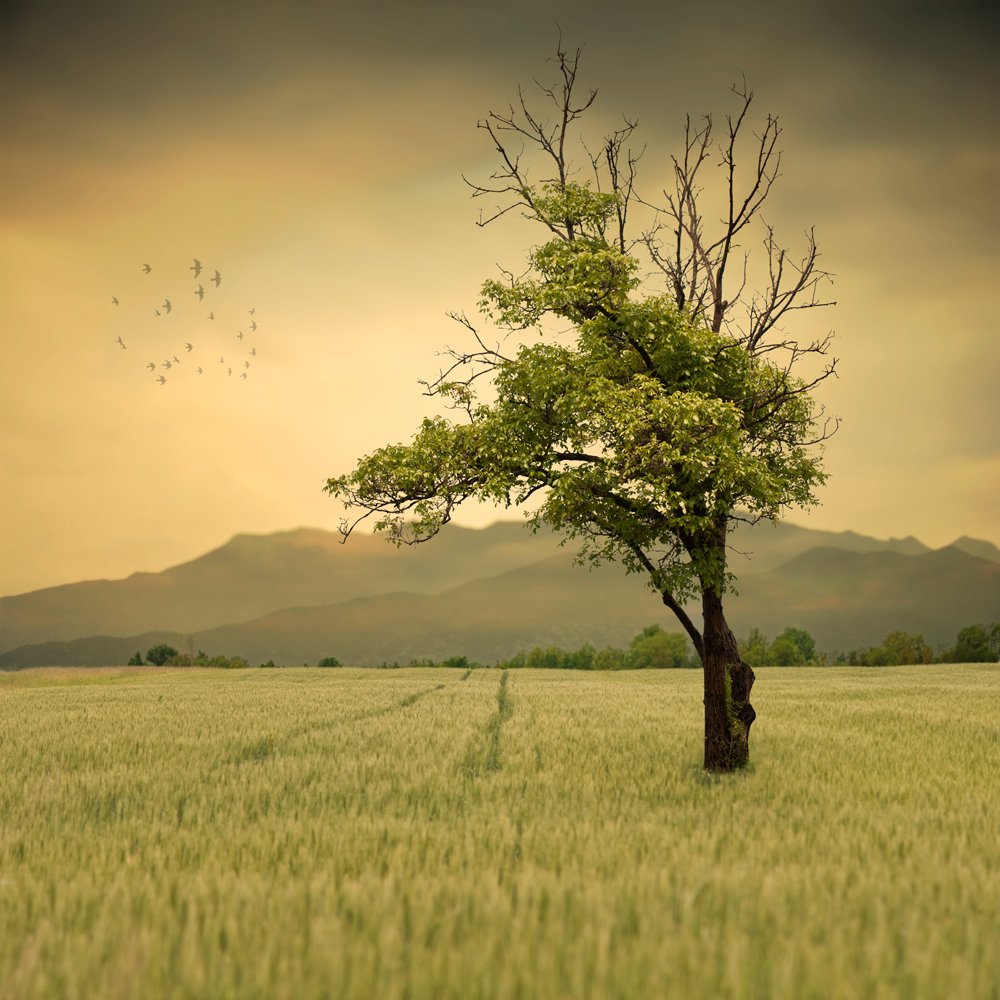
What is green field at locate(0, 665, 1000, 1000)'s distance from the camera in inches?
159

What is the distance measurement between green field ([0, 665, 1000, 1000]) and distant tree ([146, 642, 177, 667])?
464 ft

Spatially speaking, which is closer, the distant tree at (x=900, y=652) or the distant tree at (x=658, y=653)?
the distant tree at (x=900, y=652)

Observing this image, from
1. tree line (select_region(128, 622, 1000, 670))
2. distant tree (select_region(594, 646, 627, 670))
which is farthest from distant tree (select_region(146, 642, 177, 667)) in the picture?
distant tree (select_region(594, 646, 627, 670))

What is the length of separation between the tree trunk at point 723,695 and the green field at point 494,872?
2.07ft

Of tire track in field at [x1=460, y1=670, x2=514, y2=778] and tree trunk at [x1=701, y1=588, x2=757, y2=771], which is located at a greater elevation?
tree trunk at [x1=701, y1=588, x2=757, y2=771]

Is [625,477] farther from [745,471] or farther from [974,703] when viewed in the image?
[974,703]

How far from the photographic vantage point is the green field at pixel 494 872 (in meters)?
4.04

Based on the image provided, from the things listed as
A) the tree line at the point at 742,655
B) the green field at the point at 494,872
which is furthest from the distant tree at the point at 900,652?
the green field at the point at 494,872

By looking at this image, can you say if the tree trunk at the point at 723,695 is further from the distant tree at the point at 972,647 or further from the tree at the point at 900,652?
the tree at the point at 900,652

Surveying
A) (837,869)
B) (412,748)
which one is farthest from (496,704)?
(837,869)

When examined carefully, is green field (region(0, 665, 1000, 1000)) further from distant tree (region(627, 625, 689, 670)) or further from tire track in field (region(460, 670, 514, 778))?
distant tree (region(627, 625, 689, 670))

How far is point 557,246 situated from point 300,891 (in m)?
11.9

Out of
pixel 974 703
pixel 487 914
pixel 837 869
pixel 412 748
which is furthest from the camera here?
pixel 974 703

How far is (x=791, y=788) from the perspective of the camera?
10.9 metres
